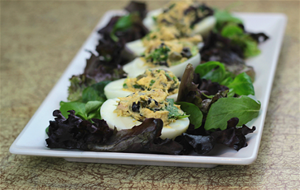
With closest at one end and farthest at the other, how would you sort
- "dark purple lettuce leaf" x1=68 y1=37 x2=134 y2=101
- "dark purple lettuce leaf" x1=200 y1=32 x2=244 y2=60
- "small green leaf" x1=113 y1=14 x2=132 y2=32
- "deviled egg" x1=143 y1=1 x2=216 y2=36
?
"dark purple lettuce leaf" x1=68 y1=37 x2=134 y2=101 < "dark purple lettuce leaf" x1=200 y1=32 x2=244 y2=60 < "deviled egg" x1=143 y1=1 x2=216 y2=36 < "small green leaf" x1=113 y1=14 x2=132 y2=32

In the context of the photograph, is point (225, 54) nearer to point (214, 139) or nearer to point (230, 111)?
point (230, 111)

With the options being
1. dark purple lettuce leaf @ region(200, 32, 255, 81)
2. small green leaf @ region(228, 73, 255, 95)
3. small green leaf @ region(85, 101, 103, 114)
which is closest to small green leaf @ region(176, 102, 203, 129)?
small green leaf @ region(228, 73, 255, 95)

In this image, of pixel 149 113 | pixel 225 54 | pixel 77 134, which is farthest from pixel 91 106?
pixel 225 54

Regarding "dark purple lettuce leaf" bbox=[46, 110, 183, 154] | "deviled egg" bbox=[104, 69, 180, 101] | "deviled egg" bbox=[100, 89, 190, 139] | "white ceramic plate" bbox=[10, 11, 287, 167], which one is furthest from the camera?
"deviled egg" bbox=[104, 69, 180, 101]

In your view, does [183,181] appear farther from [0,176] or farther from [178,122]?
[0,176]

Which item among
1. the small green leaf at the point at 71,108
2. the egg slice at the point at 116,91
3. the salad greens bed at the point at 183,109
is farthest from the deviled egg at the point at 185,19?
the small green leaf at the point at 71,108

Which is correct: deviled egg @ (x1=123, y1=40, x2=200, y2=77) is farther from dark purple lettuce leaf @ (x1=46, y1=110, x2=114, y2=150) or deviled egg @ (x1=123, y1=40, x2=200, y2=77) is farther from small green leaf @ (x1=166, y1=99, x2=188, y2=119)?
dark purple lettuce leaf @ (x1=46, y1=110, x2=114, y2=150)
